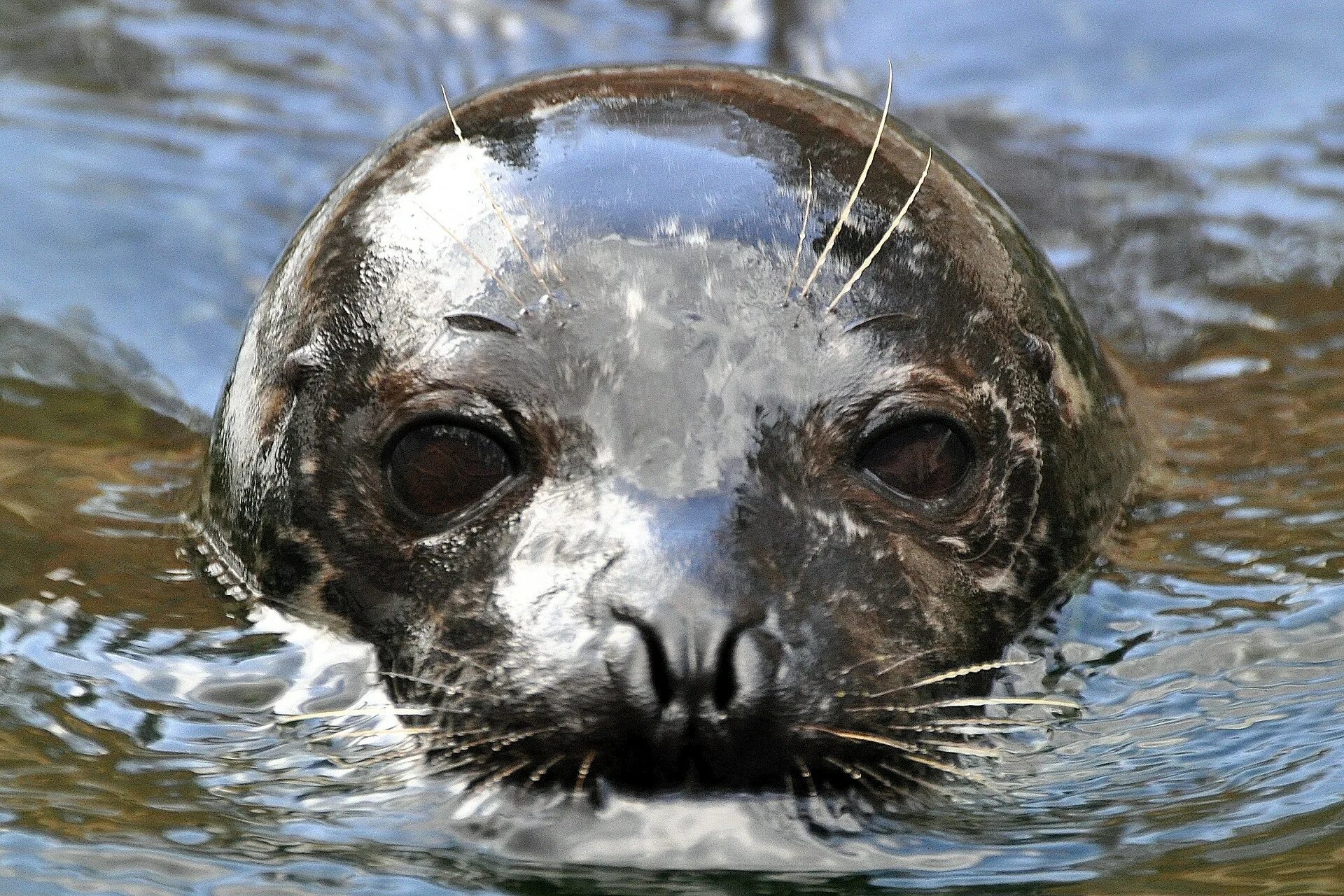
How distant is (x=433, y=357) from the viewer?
3539 mm

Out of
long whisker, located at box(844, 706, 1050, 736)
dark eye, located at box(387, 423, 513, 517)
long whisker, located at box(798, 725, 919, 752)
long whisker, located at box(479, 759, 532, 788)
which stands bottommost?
long whisker, located at box(479, 759, 532, 788)

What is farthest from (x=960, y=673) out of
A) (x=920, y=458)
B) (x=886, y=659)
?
(x=920, y=458)

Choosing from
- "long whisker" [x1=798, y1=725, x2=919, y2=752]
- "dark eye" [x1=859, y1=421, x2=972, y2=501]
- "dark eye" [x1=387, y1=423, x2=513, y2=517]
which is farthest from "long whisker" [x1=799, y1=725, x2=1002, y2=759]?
"dark eye" [x1=387, y1=423, x2=513, y2=517]

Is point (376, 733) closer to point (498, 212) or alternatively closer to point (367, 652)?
point (367, 652)

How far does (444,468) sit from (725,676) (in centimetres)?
81

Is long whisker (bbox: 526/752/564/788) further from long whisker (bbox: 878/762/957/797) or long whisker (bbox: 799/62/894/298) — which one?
long whisker (bbox: 799/62/894/298)

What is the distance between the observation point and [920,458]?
354cm

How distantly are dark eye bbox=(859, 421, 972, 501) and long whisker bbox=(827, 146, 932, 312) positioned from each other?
0.86 feet

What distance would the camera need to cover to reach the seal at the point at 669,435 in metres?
3.00

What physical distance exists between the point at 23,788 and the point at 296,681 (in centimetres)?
60

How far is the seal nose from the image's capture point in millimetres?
2873

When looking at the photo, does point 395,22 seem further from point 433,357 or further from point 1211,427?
point 433,357

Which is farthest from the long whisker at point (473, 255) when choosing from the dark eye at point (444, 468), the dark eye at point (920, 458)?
the dark eye at point (920, 458)

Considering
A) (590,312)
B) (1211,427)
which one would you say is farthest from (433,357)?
(1211,427)
